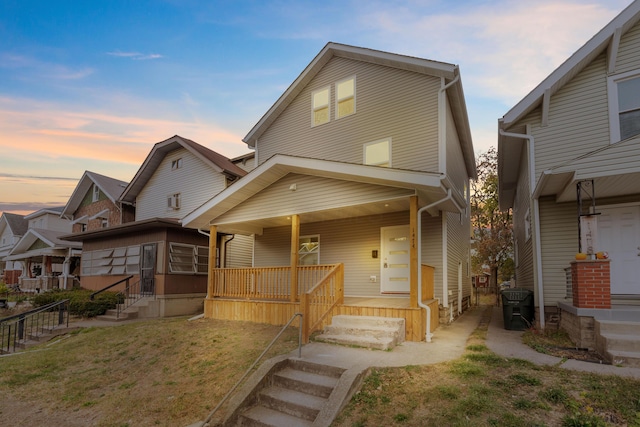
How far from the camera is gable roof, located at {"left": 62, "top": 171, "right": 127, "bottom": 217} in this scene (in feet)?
71.2

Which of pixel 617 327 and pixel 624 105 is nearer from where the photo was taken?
pixel 617 327

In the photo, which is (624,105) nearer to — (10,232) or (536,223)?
(536,223)

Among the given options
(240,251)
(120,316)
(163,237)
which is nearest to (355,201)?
(163,237)

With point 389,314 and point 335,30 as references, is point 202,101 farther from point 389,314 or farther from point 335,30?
point 389,314

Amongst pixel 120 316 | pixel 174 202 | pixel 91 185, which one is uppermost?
pixel 91 185

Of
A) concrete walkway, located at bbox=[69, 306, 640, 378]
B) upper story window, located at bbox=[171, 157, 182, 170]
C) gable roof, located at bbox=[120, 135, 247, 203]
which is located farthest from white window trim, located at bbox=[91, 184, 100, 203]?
concrete walkway, located at bbox=[69, 306, 640, 378]

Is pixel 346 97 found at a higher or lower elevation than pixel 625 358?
higher

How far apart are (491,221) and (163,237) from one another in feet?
68.5

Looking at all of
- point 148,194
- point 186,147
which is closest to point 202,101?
point 186,147

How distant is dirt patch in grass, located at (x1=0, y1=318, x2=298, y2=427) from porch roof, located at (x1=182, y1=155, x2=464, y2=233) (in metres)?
3.28

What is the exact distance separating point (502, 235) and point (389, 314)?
1954cm

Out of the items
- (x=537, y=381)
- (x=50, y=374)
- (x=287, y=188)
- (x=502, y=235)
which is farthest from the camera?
(x=502, y=235)

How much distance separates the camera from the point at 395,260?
11.2 meters

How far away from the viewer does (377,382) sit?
5430 millimetres
